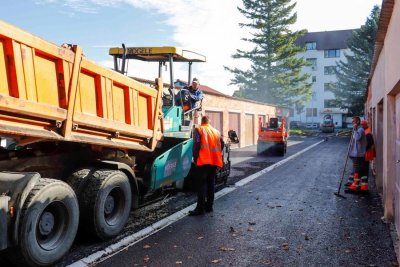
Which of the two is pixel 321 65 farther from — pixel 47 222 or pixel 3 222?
pixel 3 222

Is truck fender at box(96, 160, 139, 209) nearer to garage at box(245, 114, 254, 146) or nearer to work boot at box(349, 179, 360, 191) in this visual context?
work boot at box(349, 179, 360, 191)

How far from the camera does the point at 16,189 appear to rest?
399 centimetres

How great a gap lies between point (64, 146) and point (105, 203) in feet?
3.30

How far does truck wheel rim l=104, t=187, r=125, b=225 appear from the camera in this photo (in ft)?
18.1

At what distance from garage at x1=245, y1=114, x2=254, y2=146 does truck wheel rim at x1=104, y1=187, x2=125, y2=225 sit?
2130 centimetres

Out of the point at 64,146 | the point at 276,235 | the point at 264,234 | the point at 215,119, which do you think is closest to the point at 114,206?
the point at 64,146

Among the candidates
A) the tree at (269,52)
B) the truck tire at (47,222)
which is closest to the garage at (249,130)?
the tree at (269,52)

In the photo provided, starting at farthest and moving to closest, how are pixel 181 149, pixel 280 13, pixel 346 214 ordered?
pixel 280 13
pixel 181 149
pixel 346 214

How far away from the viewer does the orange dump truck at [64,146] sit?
12.7ft

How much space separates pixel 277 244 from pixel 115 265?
222cm

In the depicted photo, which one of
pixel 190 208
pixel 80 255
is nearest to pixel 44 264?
pixel 80 255

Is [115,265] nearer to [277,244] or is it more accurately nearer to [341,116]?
[277,244]

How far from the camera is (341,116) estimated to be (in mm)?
62281

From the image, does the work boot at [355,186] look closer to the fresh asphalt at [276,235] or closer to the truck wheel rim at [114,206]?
the fresh asphalt at [276,235]
